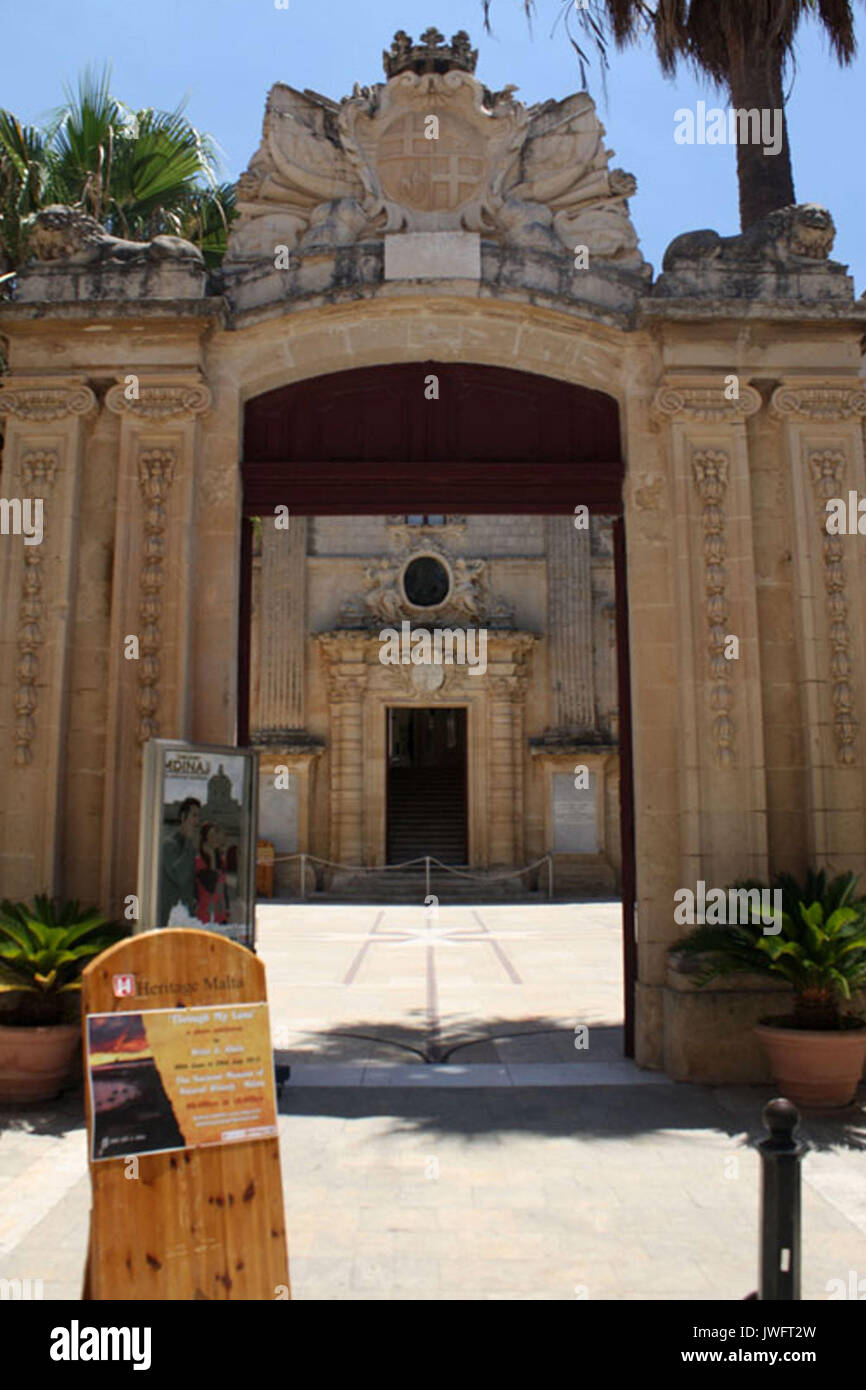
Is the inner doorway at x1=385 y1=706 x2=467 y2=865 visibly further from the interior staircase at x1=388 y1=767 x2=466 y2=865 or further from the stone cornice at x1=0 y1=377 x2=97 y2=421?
the stone cornice at x1=0 y1=377 x2=97 y2=421

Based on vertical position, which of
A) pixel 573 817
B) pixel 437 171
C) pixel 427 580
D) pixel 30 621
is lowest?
pixel 573 817

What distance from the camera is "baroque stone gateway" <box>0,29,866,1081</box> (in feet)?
26.1

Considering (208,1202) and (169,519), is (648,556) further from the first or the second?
(208,1202)

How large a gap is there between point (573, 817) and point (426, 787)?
5.71m

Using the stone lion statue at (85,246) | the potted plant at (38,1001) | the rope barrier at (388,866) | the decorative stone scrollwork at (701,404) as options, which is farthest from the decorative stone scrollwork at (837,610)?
the rope barrier at (388,866)

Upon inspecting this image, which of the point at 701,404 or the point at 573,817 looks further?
the point at 573,817

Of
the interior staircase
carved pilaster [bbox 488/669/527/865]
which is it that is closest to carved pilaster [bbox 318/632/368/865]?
the interior staircase

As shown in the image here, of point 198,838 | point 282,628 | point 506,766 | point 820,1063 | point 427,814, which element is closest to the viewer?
point 198,838

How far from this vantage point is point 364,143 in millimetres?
8789

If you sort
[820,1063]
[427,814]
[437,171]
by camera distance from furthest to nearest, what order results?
[427,814] → [437,171] → [820,1063]

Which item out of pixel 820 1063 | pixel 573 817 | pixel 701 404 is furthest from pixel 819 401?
pixel 573 817

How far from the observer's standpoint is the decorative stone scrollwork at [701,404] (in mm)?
8352

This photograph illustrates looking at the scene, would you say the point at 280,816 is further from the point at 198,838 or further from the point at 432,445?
the point at 198,838

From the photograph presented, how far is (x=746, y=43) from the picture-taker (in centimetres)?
990
